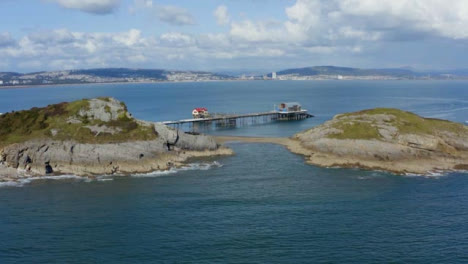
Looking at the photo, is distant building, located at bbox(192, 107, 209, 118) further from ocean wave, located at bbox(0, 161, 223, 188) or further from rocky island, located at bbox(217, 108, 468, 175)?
ocean wave, located at bbox(0, 161, 223, 188)

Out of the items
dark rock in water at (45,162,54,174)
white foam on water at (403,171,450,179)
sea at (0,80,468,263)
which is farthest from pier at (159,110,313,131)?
white foam on water at (403,171,450,179)

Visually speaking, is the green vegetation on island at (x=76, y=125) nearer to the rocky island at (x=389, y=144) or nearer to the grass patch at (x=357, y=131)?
the rocky island at (x=389, y=144)

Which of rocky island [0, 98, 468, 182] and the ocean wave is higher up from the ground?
rocky island [0, 98, 468, 182]

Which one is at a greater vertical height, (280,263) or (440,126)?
(440,126)

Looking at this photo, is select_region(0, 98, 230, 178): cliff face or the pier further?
the pier

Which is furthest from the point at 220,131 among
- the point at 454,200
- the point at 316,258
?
the point at 316,258

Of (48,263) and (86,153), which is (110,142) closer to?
(86,153)
